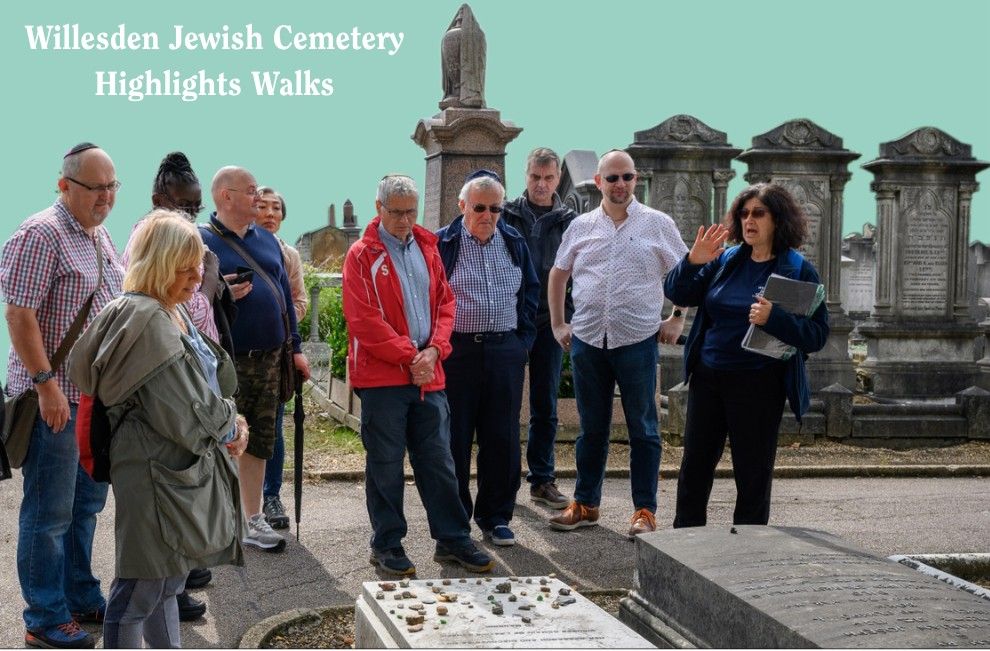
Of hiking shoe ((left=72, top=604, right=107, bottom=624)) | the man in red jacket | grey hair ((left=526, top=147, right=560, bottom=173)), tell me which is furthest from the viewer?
grey hair ((left=526, top=147, right=560, bottom=173))

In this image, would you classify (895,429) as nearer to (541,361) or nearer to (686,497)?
(541,361)

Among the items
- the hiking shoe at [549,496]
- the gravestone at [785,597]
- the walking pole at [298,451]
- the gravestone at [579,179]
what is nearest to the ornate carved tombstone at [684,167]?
the gravestone at [579,179]

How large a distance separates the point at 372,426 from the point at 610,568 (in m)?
1.50

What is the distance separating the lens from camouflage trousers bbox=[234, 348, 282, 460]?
20.6ft

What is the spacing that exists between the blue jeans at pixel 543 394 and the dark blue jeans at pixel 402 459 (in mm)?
1631

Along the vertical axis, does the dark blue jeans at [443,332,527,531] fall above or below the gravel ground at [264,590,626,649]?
above

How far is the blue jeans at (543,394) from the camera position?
25.2 ft

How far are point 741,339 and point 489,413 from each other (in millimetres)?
1612

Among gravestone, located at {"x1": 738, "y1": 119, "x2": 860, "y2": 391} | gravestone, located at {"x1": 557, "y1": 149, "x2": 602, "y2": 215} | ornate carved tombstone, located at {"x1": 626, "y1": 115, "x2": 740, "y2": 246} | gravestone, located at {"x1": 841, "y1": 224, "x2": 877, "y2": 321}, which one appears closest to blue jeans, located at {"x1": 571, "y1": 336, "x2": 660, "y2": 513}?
gravestone, located at {"x1": 738, "y1": 119, "x2": 860, "y2": 391}

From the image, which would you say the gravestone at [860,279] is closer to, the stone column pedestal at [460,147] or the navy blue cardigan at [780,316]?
the stone column pedestal at [460,147]

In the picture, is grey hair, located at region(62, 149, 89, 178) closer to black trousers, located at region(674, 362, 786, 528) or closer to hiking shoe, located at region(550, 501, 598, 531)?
black trousers, located at region(674, 362, 786, 528)

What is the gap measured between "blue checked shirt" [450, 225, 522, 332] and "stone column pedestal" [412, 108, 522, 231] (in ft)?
13.0

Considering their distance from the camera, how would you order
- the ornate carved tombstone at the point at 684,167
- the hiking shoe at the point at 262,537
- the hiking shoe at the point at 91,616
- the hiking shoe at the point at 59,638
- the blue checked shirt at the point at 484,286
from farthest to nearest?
the ornate carved tombstone at the point at 684,167
the blue checked shirt at the point at 484,286
the hiking shoe at the point at 262,537
the hiking shoe at the point at 91,616
the hiking shoe at the point at 59,638

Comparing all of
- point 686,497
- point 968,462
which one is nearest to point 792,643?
point 686,497
